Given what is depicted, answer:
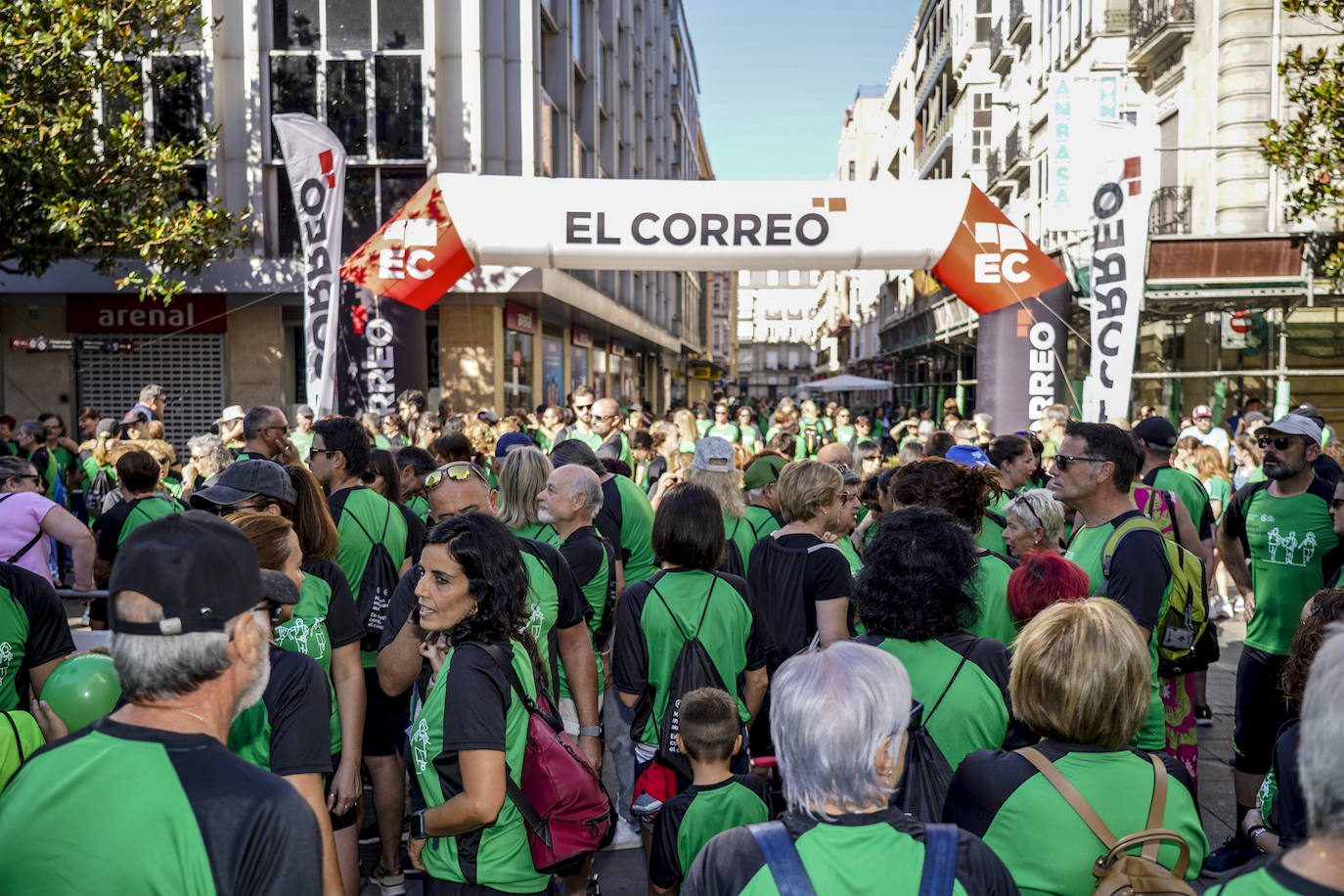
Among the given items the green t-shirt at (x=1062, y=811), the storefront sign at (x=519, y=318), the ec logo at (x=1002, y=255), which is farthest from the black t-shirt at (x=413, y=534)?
the storefront sign at (x=519, y=318)

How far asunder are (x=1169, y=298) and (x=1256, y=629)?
38.0 ft

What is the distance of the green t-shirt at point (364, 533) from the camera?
4738 millimetres

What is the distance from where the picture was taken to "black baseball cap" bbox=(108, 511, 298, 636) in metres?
1.79

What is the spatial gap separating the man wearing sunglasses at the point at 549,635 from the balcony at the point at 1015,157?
25.8m

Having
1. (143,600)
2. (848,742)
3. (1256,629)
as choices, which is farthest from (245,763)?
(1256,629)

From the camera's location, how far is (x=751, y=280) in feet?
429

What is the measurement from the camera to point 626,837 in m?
5.08

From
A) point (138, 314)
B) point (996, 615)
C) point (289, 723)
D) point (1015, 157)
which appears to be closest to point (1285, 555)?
point (996, 615)

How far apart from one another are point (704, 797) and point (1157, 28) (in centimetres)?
1902

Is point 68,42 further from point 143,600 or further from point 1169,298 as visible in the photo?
point 1169,298

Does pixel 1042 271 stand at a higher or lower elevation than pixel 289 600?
higher

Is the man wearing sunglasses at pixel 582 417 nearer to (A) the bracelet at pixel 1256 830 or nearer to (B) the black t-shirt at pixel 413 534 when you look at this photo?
(B) the black t-shirt at pixel 413 534

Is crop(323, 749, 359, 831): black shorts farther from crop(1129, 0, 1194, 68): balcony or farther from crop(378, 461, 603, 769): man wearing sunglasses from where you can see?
crop(1129, 0, 1194, 68): balcony

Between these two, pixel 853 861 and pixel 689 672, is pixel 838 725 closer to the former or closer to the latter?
pixel 853 861
